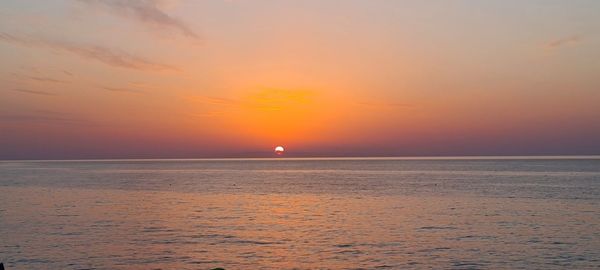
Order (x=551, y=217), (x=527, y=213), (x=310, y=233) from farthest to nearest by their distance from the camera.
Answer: (x=527, y=213)
(x=551, y=217)
(x=310, y=233)

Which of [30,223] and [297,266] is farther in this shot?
[30,223]

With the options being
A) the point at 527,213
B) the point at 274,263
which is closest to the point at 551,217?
the point at 527,213

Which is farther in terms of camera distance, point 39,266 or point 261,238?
point 261,238

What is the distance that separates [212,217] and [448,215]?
90.2ft

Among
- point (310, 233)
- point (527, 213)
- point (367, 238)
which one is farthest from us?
point (527, 213)

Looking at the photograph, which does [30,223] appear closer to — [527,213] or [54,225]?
[54,225]

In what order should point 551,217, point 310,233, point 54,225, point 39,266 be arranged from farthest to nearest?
point 551,217
point 54,225
point 310,233
point 39,266

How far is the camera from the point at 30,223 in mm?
55312

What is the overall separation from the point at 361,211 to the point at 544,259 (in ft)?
108

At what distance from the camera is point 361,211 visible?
68.8 metres

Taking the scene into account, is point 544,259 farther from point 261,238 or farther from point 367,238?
point 261,238

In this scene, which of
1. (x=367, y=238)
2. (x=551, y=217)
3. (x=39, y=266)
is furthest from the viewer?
(x=551, y=217)

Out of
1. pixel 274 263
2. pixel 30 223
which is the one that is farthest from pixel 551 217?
pixel 30 223

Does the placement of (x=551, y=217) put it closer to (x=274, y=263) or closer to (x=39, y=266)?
(x=274, y=263)
